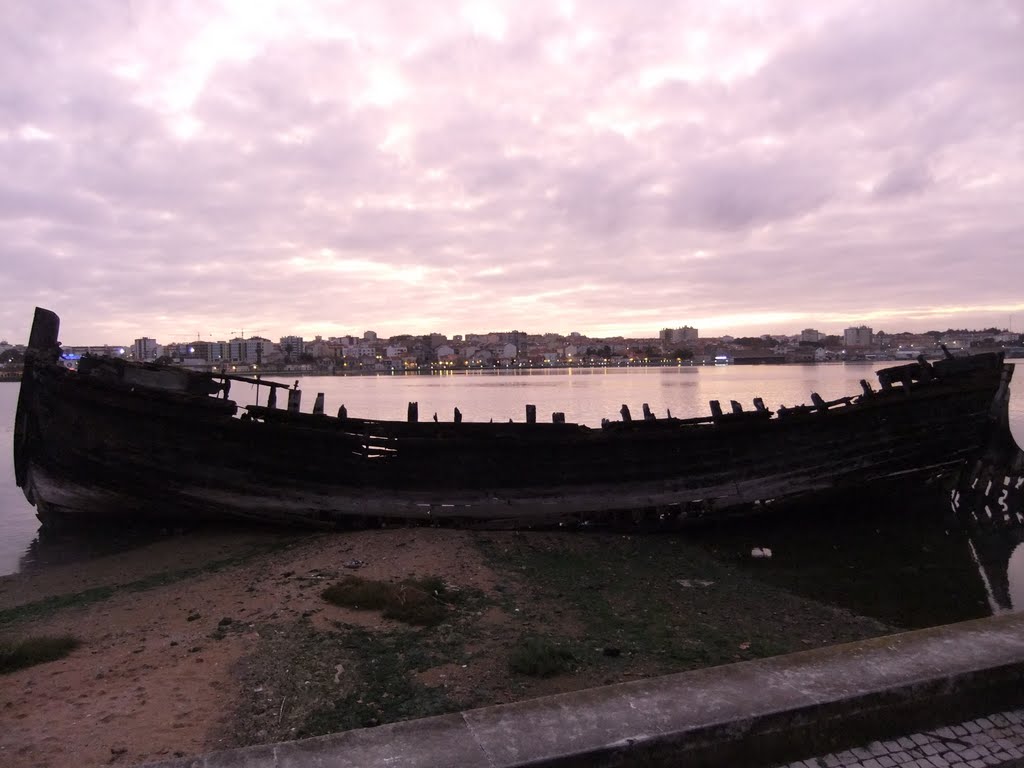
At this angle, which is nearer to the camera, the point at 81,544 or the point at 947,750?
the point at 947,750

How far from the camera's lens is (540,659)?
633cm

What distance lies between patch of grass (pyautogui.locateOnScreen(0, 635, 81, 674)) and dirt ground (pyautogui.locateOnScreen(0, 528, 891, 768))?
17 cm

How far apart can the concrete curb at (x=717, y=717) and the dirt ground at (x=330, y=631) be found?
245 centimetres

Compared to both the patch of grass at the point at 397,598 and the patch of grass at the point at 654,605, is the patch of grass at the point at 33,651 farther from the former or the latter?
the patch of grass at the point at 654,605

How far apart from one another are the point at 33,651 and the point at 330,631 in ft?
9.62

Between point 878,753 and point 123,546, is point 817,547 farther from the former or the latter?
point 123,546

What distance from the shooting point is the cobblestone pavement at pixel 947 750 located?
3.09 meters

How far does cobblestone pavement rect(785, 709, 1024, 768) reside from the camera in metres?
3.09

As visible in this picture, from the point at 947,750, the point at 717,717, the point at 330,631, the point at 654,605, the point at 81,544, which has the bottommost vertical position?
the point at 81,544

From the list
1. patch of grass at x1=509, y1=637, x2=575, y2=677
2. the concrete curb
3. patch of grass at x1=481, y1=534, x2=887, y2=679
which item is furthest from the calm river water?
the concrete curb

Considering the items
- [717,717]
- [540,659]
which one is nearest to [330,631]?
[540,659]

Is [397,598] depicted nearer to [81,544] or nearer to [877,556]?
[81,544]

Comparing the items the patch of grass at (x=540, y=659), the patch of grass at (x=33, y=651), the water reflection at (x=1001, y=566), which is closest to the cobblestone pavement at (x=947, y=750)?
the patch of grass at (x=540, y=659)

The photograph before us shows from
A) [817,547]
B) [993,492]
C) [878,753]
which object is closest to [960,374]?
[993,492]
